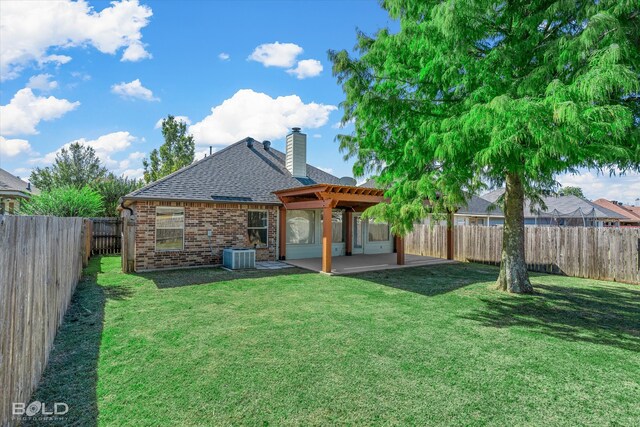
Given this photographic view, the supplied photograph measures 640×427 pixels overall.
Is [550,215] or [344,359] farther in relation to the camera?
[550,215]

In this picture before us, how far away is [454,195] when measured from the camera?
18.4ft

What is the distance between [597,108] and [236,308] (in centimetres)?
668

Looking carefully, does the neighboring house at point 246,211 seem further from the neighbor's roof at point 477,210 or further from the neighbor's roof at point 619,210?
the neighbor's roof at point 619,210

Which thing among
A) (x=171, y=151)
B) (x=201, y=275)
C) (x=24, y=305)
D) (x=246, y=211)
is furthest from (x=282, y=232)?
(x=171, y=151)

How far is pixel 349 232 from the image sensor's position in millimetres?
15852

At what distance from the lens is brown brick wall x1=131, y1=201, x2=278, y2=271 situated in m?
11.0

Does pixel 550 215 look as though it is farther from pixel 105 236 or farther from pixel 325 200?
pixel 105 236

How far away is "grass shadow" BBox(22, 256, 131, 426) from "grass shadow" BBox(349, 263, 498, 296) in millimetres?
6846

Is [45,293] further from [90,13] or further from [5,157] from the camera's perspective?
[5,157]

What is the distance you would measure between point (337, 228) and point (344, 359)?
11525mm

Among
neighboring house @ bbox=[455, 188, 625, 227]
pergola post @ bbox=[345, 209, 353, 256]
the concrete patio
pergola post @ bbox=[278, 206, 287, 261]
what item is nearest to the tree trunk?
the concrete patio

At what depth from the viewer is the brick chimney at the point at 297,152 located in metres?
16.0

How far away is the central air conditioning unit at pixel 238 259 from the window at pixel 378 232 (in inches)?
277

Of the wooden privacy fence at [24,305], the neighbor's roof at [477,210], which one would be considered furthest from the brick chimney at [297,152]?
the neighbor's roof at [477,210]
